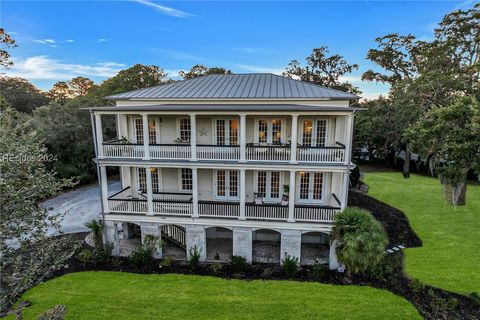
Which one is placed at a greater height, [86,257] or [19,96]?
[19,96]

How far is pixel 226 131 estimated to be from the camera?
584 inches

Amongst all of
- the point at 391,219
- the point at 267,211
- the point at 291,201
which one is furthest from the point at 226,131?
the point at 391,219

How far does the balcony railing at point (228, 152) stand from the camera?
1254cm

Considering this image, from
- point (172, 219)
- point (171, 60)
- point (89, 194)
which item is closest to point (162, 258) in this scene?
point (172, 219)

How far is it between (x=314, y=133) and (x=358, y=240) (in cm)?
606

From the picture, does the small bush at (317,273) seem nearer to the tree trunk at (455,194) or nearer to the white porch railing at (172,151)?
the white porch railing at (172,151)

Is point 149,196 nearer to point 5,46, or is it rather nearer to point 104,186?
point 104,186

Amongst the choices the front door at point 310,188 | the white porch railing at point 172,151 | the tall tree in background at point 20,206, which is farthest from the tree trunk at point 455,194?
the tall tree in background at point 20,206

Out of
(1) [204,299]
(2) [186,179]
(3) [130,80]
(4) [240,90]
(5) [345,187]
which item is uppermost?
(3) [130,80]

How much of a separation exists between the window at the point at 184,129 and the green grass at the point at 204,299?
297 inches

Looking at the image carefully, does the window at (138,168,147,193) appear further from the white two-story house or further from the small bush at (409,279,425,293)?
the small bush at (409,279,425,293)

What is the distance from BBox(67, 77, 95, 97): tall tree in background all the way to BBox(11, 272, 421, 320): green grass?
176 feet

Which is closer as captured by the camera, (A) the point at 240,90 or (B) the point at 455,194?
(A) the point at 240,90

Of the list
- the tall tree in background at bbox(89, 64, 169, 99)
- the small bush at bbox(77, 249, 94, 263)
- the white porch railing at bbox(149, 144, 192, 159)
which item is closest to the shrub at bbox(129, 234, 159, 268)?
the small bush at bbox(77, 249, 94, 263)
